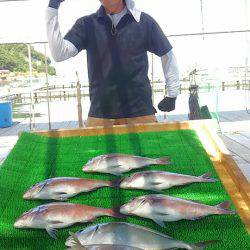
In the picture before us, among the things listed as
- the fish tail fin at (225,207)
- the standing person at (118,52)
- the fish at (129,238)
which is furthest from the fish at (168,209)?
the standing person at (118,52)

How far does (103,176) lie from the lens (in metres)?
2.74

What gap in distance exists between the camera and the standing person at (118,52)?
3629mm

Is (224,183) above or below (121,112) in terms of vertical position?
below

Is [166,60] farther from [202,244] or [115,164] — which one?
[202,244]

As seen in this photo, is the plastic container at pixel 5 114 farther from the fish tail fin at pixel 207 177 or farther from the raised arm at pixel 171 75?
the fish tail fin at pixel 207 177

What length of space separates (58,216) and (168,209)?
57cm

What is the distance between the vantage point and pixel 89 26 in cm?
369

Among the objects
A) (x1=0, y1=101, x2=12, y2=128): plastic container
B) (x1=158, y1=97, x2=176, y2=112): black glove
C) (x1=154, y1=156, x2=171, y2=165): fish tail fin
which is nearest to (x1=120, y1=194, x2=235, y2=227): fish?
(x1=154, y1=156, x2=171, y2=165): fish tail fin

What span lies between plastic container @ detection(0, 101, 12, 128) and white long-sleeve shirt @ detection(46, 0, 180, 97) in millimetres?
10310

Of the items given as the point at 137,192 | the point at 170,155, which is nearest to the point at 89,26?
the point at 170,155

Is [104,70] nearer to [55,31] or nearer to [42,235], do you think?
[55,31]

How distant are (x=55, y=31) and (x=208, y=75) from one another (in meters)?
6.89

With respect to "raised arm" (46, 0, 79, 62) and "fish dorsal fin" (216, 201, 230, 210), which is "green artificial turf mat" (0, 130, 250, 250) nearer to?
"fish dorsal fin" (216, 201, 230, 210)

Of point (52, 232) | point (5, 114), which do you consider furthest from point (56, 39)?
point (5, 114)
